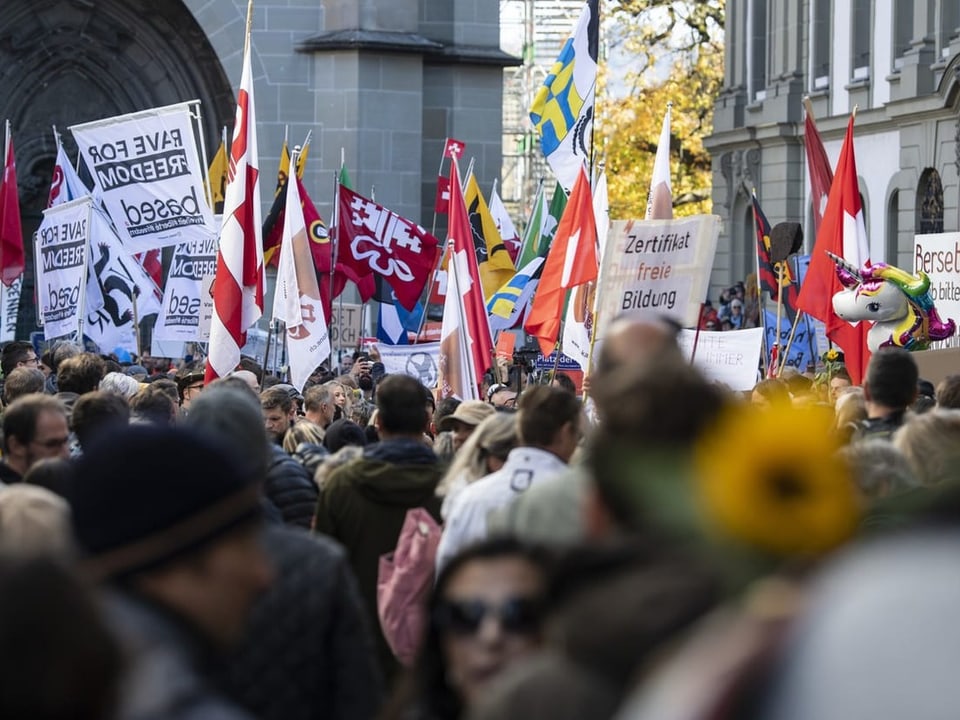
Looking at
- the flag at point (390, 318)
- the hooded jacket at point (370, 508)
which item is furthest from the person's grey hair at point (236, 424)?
the flag at point (390, 318)

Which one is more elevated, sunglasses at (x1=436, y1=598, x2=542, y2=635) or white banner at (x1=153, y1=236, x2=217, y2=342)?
white banner at (x1=153, y1=236, x2=217, y2=342)

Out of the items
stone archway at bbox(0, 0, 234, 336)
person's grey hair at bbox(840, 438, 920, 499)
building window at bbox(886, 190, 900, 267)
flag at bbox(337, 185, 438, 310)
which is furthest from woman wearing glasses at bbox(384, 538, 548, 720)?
building window at bbox(886, 190, 900, 267)

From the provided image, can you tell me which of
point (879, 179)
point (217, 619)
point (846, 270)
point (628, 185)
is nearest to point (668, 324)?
point (217, 619)

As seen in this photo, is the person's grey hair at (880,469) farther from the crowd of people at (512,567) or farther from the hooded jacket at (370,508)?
the hooded jacket at (370,508)

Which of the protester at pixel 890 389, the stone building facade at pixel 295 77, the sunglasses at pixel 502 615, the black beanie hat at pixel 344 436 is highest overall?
the stone building facade at pixel 295 77

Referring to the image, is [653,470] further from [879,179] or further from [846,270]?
[879,179]

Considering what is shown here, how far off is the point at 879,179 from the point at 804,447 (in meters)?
32.5

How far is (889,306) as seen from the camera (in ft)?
45.1

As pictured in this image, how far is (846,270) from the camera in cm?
1341

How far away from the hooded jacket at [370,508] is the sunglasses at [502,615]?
2.80 meters

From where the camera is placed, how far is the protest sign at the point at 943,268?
48.5 ft

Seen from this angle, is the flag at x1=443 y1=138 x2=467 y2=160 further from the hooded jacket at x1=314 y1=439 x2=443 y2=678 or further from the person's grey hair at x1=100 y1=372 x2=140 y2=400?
the hooded jacket at x1=314 y1=439 x2=443 y2=678

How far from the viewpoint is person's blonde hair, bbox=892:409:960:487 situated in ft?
18.8

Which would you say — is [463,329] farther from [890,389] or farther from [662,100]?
[662,100]
